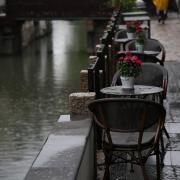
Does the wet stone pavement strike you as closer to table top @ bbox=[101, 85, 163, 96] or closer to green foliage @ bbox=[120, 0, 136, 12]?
table top @ bbox=[101, 85, 163, 96]

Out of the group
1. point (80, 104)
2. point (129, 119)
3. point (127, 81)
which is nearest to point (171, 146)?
point (127, 81)

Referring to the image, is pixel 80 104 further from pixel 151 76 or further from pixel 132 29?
pixel 132 29

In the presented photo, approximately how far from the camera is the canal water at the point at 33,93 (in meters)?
13.8

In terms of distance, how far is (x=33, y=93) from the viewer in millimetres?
23672

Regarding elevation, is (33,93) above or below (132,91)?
below

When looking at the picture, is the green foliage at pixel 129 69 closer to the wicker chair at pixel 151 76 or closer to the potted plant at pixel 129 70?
the potted plant at pixel 129 70

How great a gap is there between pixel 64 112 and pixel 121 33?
11.9ft

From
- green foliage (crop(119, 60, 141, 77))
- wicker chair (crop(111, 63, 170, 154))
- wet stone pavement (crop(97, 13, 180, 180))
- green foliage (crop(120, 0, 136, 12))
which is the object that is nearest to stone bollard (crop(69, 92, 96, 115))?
wet stone pavement (crop(97, 13, 180, 180))

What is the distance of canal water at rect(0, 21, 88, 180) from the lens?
13763 millimetres

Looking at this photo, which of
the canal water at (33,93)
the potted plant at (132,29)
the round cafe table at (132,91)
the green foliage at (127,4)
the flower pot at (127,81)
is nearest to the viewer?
the round cafe table at (132,91)

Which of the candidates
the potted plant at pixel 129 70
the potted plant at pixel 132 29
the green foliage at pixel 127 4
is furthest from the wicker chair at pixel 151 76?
the green foliage at pixel 127 4

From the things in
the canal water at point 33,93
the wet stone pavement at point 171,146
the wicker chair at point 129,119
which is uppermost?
the wicker chair at point 129,119

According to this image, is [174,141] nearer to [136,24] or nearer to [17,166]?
[17,166]

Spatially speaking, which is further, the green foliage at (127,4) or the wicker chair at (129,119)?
the green foliage at (127,4)
